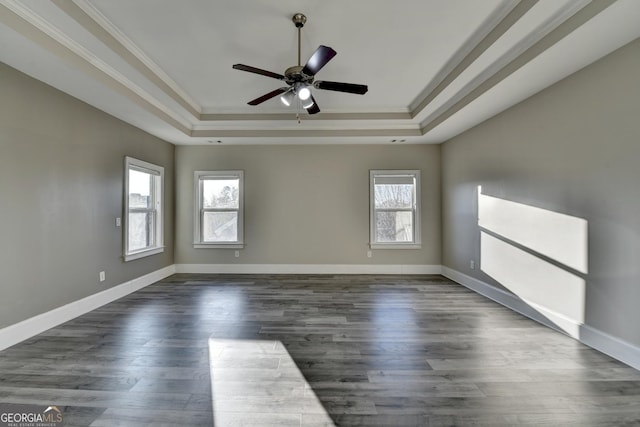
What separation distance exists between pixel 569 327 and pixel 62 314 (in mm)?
5346

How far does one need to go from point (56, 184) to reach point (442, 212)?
19.0 ft

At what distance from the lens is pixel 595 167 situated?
2.40m

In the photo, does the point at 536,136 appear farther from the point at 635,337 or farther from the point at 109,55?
the point at 109,55

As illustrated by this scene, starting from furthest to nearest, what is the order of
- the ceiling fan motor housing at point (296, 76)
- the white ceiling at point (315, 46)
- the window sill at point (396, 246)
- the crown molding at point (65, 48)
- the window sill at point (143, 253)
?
the window sill at point (396, 246)
the window sill at point (143, 253)
the ceiling fan motor housing at point (296, 76)
the white ceiling at point (315, 46)
the crown molding at point (65, 48)

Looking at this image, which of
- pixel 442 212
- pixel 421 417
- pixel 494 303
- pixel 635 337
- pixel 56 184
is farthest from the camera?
pixel 442 212

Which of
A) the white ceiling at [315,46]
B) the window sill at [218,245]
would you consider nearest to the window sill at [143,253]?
the window sill at [218,245]

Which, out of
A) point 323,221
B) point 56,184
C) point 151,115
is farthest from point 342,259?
point 56,184

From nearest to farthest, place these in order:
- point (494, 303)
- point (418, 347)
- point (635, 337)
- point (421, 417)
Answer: point (421, 417) → point (635, 337) → point (418, 347) → point (494, 303)

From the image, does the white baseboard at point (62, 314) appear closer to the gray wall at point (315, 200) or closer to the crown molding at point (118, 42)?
the gray wall at point (315, 200)

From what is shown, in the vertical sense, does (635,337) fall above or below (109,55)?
below

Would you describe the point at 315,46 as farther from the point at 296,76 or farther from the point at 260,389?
the point at 260,389

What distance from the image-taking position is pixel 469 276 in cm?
435

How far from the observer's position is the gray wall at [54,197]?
2.49 meters

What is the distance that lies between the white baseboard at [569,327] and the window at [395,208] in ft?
4.98
